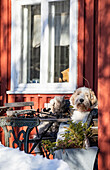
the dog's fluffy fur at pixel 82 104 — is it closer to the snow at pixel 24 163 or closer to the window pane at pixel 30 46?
the window pane at pixel 30 46

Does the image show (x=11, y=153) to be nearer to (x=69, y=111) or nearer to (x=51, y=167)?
(x=51, y=167)

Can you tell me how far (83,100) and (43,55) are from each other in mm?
1975

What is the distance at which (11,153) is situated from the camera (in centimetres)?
63

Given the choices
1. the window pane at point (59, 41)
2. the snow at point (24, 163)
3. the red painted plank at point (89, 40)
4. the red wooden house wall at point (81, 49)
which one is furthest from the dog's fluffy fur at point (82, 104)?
the snow at point (24, 163)

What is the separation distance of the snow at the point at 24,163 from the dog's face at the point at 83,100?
308 cm

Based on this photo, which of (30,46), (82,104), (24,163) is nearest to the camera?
(24,163)

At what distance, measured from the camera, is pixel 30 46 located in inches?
219

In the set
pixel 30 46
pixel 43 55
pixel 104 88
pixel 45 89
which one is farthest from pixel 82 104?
pixel 30 46

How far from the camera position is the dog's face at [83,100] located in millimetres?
3691

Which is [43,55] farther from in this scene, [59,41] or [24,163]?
[24,163]

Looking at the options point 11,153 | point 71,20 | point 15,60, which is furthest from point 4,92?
point 11,153

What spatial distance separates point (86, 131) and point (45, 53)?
2.69 meters

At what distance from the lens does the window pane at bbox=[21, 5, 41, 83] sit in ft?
18.0

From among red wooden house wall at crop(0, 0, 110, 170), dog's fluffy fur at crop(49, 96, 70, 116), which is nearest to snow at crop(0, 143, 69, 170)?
red wooden house wall at crop(0, 0, 110, 170)
